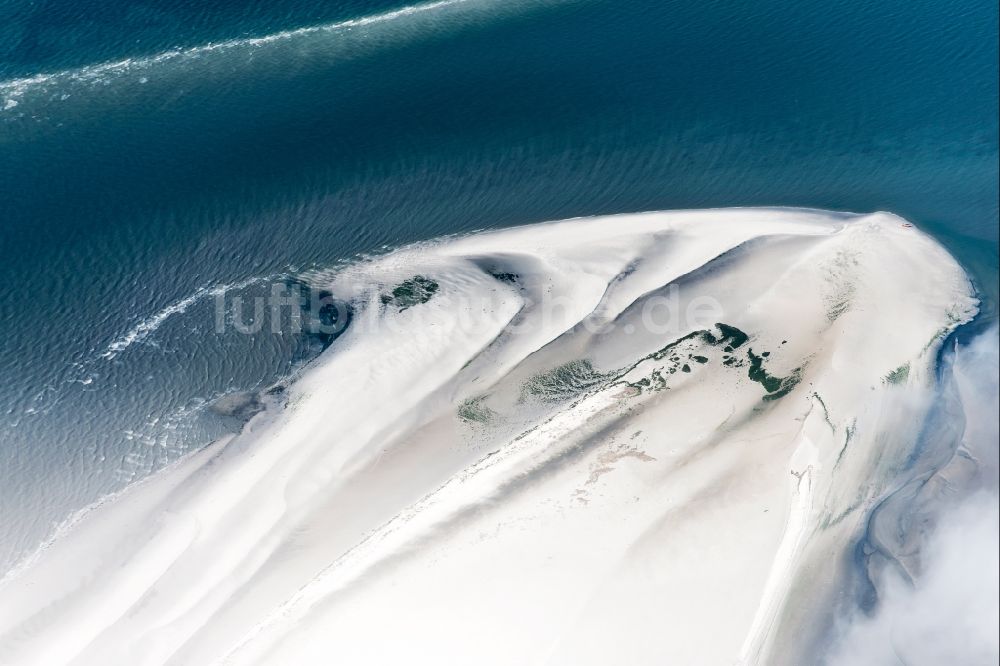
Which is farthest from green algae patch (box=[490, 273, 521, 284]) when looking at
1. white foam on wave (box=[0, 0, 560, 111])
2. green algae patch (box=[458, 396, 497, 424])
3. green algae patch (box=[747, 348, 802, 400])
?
white foam on wave (box=[0, 0, 560, 111])

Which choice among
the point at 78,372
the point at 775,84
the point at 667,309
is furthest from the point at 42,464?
the point at 775,84

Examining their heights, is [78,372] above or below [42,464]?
above

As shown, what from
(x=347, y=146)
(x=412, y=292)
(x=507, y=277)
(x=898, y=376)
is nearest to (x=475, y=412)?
(x=412, y=292)

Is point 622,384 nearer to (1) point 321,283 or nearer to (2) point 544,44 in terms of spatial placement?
(1) point 321,283

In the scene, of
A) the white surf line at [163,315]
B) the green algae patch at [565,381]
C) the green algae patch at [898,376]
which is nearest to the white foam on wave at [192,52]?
the white surf line at [163,315]

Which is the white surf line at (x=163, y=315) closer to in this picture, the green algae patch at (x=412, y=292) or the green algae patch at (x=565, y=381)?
the green algae patch at (x=412, y=292)

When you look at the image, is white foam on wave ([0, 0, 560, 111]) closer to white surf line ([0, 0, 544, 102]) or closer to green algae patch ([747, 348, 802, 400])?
white surf line ([0, 0, 544, 102])

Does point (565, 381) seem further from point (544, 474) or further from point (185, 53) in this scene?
point (185, 53)
